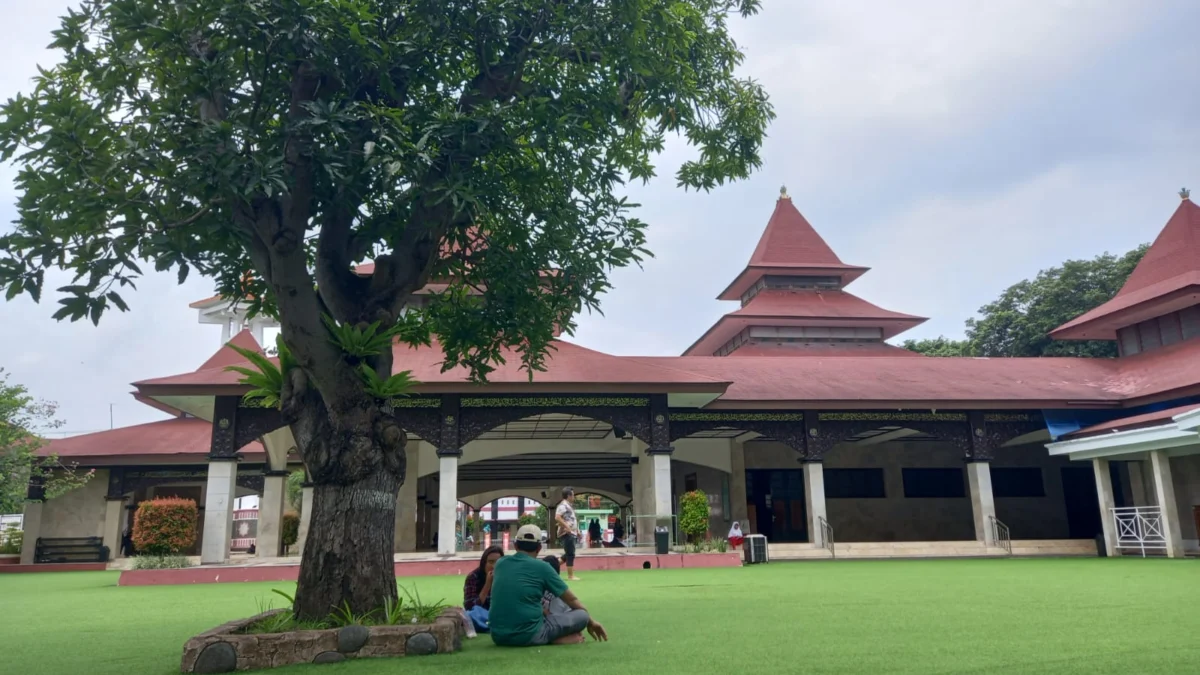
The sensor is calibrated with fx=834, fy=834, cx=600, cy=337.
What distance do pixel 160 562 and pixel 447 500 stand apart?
4903 mm

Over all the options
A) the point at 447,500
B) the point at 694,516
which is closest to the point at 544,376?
the point at 447,500

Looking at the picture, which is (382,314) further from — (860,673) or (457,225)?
(860,673)

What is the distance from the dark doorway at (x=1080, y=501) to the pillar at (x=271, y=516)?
19879 millimetres

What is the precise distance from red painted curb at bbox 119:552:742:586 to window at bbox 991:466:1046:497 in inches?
425

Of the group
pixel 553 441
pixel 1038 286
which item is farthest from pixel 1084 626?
pixel 1038 286

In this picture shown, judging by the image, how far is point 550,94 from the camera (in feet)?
21.9

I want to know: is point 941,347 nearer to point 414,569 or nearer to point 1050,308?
point 1050,308

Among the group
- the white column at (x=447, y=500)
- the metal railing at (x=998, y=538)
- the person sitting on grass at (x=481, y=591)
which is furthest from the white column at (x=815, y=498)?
the person sitting on grass at (x=481, y=591)

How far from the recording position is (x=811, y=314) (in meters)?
27.3

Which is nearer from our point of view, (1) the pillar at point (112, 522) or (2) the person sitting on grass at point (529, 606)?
(2) the person sitting on grass at point (529, 606)

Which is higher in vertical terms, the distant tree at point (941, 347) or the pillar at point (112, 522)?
the distant tree at point (941, 347)

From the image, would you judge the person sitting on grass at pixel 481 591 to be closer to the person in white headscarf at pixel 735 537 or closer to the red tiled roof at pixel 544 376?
the red tiled roof at pixel 544 376

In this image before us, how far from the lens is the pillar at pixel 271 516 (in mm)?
18281

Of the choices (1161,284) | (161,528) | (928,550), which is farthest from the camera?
(1161,284)
